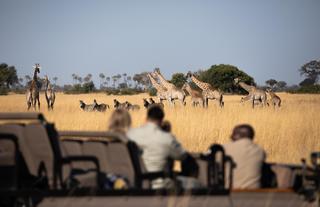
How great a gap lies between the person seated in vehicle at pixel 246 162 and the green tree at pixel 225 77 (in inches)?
2229

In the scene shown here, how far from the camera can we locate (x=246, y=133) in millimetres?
6258

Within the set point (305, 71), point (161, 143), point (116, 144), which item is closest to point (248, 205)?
point (161, 143)

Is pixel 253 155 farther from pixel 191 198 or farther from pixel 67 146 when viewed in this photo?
pixel 67 146

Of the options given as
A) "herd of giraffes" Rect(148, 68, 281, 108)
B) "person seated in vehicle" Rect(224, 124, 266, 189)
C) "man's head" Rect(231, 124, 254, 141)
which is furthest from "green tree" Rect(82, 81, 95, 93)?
"person seated in vehicle" Rect(224, 124, 266, 189)

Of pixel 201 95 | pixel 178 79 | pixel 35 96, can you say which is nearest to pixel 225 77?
pixel 178 79

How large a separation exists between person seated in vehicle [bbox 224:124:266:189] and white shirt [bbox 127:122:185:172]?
23.1 inches

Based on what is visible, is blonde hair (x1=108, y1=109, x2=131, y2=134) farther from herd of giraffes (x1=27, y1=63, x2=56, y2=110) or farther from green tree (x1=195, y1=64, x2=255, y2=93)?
green tree (x1=195, y1=64, x2=255, y2=93)

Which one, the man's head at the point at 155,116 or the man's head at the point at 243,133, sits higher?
the man's head at the point at 155,116

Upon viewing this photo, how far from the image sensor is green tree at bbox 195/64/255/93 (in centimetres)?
6344

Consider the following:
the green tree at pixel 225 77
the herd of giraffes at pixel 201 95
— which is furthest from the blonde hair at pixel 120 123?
the green tree at pixel 225 77

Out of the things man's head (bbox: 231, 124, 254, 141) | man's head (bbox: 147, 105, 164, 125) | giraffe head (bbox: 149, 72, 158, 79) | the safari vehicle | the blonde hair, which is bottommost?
the safari vehicle

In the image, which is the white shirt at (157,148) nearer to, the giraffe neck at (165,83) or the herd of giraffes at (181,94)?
the herd of giraffes at (181,94)

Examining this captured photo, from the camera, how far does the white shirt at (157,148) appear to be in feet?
19.4

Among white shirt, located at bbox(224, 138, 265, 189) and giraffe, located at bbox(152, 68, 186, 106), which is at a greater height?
giraffe, located at bbox(152, 68, 186, 106)
